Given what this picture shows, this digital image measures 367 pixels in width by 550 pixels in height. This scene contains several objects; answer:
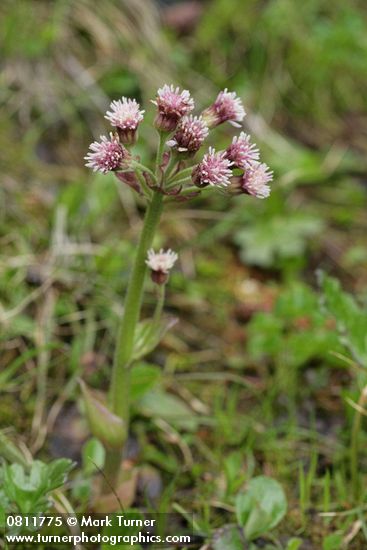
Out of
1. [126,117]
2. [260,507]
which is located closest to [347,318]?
[260,507]

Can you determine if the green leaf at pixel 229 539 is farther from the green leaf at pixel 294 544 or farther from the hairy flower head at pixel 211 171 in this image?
the hairy flower head at pixel 211 171

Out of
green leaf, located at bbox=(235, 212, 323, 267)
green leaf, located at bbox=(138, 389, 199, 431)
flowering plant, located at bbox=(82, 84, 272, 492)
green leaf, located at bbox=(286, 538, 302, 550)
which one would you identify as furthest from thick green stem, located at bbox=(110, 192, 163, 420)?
green leaf, located at bbox=(235, 212, 323, 267)

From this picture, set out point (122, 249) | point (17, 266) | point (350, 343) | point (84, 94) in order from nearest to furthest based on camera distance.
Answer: point (350, 343)
point (17, 266)
point (122, 249)
point (84, 94)

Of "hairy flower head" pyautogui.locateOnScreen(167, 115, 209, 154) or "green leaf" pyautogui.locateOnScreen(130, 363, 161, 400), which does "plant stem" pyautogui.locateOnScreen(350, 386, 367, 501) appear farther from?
"hairy flower head" pyautogui.locateOnScreen(167, 115, 209, 154)

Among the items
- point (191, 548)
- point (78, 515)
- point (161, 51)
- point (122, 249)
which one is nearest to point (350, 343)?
point (191, 548)

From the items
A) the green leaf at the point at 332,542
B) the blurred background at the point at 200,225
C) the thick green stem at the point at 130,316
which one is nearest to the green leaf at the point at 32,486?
the thick green stem at the point at 130,316

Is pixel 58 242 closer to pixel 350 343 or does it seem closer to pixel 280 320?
pixel 280 320
